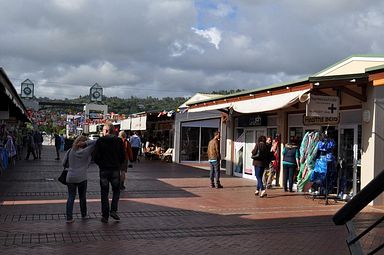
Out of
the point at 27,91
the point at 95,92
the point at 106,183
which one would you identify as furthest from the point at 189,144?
the point at 95,92

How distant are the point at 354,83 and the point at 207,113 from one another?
44.2 feet

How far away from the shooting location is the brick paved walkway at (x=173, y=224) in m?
7.15

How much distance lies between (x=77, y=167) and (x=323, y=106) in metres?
6.57

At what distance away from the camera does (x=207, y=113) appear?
25266mm

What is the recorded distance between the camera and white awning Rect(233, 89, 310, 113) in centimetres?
1338

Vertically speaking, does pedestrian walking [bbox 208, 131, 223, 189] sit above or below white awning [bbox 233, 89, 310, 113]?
below

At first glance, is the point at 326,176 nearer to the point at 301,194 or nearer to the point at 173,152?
the point at 301,194

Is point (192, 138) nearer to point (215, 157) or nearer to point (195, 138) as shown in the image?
point (195, 138)

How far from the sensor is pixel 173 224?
29.5 feet

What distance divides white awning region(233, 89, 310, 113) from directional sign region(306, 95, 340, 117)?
1.87ft

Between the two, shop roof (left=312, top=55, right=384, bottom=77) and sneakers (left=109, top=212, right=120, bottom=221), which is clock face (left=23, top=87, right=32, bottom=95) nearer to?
shop roof (left=312, top=55, right=384, bottom=77)

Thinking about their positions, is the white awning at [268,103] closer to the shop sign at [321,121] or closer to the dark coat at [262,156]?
the shop sign at [321,121]

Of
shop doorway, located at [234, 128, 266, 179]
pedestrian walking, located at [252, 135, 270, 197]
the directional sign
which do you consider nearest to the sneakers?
pedestrian walking, located at [252, 135, 270, 197]

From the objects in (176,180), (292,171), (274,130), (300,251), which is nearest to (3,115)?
(176,180)
